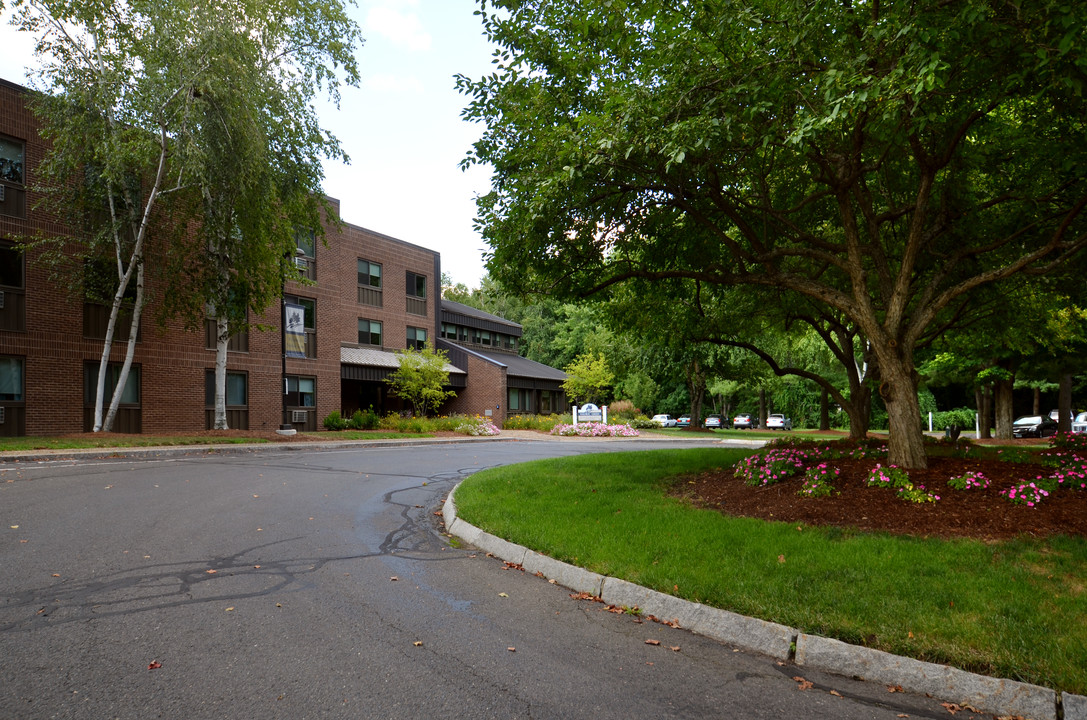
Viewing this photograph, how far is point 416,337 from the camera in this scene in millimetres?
39125

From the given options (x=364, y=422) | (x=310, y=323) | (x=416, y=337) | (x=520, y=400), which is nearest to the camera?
(x=364, y=422)

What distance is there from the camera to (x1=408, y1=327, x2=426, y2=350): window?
3866 centimetres

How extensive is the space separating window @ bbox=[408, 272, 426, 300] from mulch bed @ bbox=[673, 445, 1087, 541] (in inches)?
1249

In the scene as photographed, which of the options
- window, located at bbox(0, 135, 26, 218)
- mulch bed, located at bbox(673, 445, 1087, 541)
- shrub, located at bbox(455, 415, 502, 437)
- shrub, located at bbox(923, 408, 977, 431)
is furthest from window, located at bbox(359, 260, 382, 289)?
shrub, located at bbox(923, 408, 977, 431)

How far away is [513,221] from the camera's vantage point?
9.52 meters

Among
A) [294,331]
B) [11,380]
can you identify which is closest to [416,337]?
[294,331]

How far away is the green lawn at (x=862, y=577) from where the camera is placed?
4.26 metres

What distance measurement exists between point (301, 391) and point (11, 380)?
1140cm

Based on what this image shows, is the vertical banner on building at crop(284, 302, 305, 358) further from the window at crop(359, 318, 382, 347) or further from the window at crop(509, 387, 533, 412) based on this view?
the window at crop(509, 387, 533, 412)

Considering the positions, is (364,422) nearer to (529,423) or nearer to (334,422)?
(334,422)

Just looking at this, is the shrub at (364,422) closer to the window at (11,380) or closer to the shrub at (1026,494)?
the window at (11,380)

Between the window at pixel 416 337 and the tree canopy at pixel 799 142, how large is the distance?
28287 mm

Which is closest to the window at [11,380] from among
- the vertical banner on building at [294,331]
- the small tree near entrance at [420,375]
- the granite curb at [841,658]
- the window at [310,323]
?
the vertical banner on building at [294,331]

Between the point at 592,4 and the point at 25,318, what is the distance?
20416 millimetres
